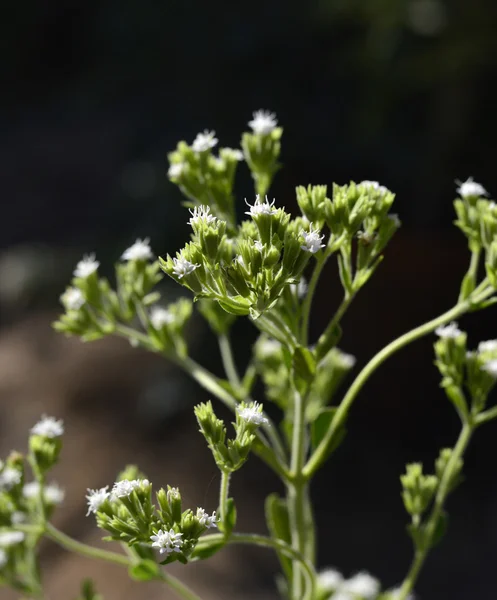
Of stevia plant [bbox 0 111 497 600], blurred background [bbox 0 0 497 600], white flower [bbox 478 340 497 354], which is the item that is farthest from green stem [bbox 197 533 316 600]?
blurred background [bbox 0 0 497 600]

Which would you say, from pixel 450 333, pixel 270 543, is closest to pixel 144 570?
pixel 270 543

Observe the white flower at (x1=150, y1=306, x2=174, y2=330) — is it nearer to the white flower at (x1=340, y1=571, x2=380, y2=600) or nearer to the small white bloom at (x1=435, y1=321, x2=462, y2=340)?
the small white bloom at (x1=435, y1=321, x2=462, y2=340)

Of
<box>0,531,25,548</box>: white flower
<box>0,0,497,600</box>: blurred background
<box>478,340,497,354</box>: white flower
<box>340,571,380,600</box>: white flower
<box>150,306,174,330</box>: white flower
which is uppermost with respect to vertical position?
<box>0,0,497,600</box>: blurred background

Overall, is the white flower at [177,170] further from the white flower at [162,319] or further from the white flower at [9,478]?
the white flower at [9,478]

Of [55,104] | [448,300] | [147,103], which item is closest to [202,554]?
[448,300]

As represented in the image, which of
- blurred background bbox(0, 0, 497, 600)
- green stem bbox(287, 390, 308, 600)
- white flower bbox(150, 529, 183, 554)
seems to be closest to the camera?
white flower bbox(150, 529, 183, 554)

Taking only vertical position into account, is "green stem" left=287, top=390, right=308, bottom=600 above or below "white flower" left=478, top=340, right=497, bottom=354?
below

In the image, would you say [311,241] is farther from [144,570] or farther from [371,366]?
[144,570]
